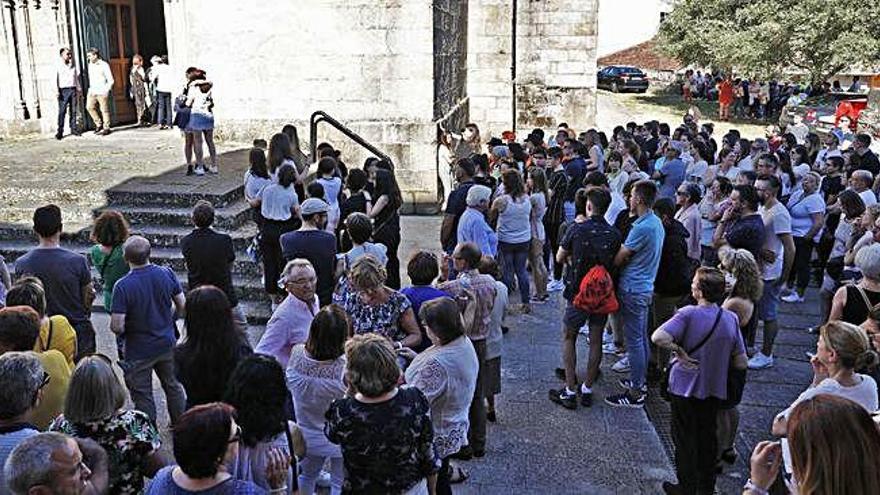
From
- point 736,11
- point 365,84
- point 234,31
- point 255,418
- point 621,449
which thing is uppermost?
point 736,11

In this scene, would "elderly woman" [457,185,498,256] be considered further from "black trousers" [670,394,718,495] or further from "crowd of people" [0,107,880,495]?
"black trousers" [670,394,718,495]

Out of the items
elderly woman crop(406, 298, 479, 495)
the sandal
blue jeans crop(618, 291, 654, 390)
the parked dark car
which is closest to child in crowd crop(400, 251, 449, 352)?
elderly woman crop(406, 298, 479, 495)

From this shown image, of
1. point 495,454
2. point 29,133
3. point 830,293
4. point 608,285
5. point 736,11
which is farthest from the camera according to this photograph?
point 736,11

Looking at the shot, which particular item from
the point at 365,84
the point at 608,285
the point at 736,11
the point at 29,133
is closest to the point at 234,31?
the point at 365,84

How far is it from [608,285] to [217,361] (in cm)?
293

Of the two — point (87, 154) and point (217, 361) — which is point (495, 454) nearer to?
point (217, 361)

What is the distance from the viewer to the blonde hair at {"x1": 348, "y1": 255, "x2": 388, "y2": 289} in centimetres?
445

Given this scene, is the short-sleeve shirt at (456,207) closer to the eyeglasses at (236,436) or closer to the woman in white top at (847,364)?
the woman in white top at (847,364)

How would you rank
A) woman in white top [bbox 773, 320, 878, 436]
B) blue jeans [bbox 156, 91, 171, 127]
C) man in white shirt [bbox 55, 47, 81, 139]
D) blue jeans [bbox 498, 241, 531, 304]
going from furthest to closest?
blue jeans [bbox 156, 91, 171, 127], man in white shirt [bbox 55, 47, 81, 139], blue jeans [bbox 498, 241, 531, 304], woman in white top [bbox 773, 320, 878, 436]

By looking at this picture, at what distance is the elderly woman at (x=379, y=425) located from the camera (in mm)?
3215

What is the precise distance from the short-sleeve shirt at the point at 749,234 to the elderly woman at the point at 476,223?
2049 millimetres

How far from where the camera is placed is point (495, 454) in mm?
5195

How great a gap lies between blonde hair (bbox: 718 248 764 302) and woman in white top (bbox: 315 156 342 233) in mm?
3725

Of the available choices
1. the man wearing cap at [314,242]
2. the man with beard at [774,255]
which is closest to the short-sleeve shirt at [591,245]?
the man with beard at [774,255]
